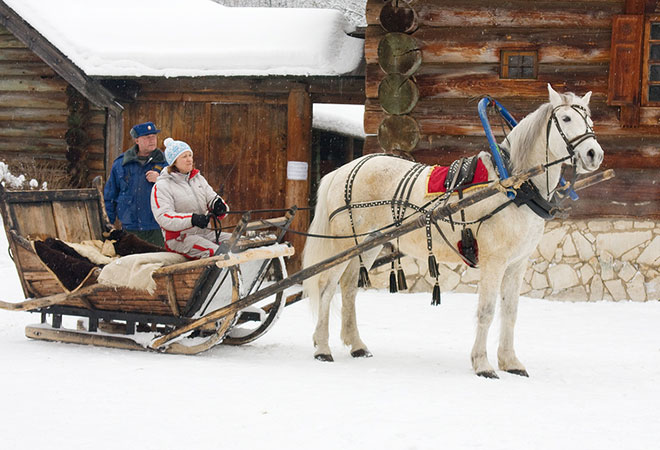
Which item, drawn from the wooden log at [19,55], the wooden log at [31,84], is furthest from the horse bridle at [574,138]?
the wooden log at [19,55]

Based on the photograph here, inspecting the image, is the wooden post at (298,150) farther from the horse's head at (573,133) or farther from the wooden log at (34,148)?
the horse's head at (573,133)

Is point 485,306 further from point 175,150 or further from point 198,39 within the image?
point 198,39

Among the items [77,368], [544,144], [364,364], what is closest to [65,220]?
[77,368]

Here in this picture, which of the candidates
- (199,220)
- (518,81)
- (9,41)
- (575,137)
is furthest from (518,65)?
(9,41)

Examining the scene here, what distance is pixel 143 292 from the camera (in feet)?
19.0

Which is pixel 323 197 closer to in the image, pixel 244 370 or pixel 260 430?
pixel 244 370

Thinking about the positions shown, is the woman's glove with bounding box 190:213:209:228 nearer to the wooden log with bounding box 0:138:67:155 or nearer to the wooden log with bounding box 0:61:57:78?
the wooden log with bounding box 0:138:67:155

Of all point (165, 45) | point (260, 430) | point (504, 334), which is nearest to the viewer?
point (260, 430)

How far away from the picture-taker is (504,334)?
18.8ft

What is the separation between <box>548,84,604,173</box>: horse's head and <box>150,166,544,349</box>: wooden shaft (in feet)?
0.76

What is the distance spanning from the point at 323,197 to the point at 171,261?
1.47 m

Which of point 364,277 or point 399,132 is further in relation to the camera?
point 399,132

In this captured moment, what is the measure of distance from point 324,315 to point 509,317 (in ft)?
4.88

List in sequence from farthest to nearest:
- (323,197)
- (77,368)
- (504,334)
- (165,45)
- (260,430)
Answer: (165,45), (323,197), (504,334), (77,368), (260,430)
